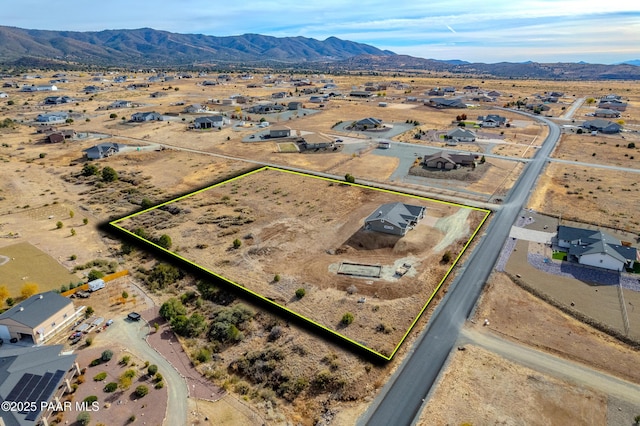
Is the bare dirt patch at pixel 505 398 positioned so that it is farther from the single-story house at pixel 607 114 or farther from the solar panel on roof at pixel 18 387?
the single-story house at pixel 607 114

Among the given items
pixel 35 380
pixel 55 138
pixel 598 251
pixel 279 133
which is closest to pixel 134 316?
pixel 35 380

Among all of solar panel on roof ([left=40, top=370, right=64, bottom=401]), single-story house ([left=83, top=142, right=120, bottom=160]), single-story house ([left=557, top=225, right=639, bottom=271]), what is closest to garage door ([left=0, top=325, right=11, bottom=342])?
solar panel on roof ([left=40, top=370, right=64, bottom=401])

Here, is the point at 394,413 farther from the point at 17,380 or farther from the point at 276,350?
the point at 17,380

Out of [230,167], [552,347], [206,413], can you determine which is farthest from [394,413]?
[230,167]

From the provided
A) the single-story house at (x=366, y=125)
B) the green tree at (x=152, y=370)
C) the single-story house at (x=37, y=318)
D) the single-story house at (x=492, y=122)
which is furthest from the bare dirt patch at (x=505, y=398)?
the single-story house at (x=492, y=122)

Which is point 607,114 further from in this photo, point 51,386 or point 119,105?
point 119,105

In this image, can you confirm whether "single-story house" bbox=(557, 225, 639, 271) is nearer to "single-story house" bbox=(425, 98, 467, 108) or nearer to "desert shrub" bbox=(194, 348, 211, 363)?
"desert shrub" bbox=(194, 348, 211, 363)
